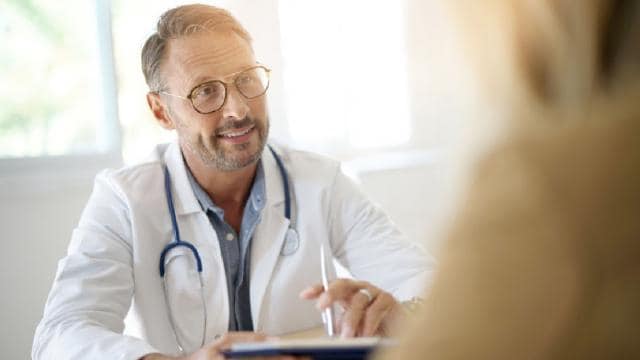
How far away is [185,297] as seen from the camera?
179 cm

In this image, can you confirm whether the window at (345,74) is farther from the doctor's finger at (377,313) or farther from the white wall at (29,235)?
the doctor's finger at (377,313)

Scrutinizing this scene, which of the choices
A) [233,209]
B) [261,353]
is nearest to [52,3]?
[233,209]

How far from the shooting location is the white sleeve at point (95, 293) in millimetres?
1481

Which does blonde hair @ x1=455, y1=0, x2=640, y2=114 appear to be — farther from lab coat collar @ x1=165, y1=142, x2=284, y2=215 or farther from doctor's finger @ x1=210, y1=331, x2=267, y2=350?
lab coat collar @ x1=165, y1=142, x2=284, y2=215

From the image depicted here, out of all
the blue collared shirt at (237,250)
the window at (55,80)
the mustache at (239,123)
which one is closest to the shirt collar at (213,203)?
the blue collared shirt at (237,250)

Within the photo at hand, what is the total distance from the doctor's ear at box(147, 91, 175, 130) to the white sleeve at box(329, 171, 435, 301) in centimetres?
49

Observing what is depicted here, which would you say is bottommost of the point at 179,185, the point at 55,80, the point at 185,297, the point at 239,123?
the point at 185,297

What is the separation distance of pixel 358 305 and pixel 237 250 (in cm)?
54

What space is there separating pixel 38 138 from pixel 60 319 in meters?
1.23

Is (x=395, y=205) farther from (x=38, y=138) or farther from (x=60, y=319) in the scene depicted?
(x=60, y=319)

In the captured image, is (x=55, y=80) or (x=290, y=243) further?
(x=55, y=80)

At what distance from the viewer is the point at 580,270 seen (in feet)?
1.73

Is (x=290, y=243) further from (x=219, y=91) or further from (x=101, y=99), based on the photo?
(x=101, y=99)

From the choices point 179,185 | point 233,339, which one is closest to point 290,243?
point 179,185
